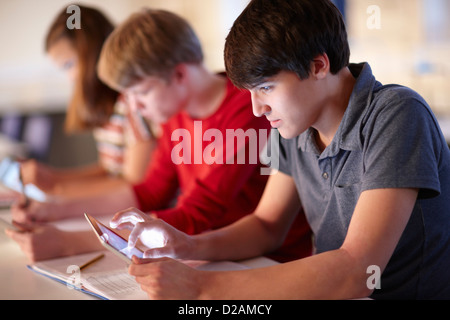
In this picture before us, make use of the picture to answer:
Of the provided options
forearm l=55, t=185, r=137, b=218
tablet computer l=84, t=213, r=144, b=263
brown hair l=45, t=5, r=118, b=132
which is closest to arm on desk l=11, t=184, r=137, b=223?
forearm l=55, t=185, r=137, b=218

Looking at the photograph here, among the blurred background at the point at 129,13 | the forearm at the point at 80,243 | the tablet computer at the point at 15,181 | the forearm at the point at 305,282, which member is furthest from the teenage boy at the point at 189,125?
the blurred background at the point at 129,13

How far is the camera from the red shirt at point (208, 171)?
4.09 feet

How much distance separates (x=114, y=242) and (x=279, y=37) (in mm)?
401

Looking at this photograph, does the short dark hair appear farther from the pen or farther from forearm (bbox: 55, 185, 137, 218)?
forearm (bbox: 55, 185, 137, 218)

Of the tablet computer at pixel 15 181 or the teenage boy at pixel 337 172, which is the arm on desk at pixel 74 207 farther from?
the teenage boy at pixel 337 172

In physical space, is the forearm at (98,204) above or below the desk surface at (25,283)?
below

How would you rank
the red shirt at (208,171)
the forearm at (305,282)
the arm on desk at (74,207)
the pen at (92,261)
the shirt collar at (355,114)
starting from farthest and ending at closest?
the arm on desk at (74,207), the red shirt at (208,171), the pen at (92,261), the shirt collar at (355,114), the forearm at (305,282)

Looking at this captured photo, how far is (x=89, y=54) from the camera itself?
1910 mm

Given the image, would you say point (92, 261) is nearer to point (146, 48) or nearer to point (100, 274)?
point (100, 274)

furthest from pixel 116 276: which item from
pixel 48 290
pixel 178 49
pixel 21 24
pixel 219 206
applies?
pixel 21 24

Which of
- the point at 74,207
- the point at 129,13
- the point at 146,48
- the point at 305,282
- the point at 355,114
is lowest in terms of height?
the point at 74,207

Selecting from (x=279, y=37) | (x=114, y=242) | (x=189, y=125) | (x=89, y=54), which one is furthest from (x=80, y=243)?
(x=89, y=54)

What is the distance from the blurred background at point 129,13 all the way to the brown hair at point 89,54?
121 cm

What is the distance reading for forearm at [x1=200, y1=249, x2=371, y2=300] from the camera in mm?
752
